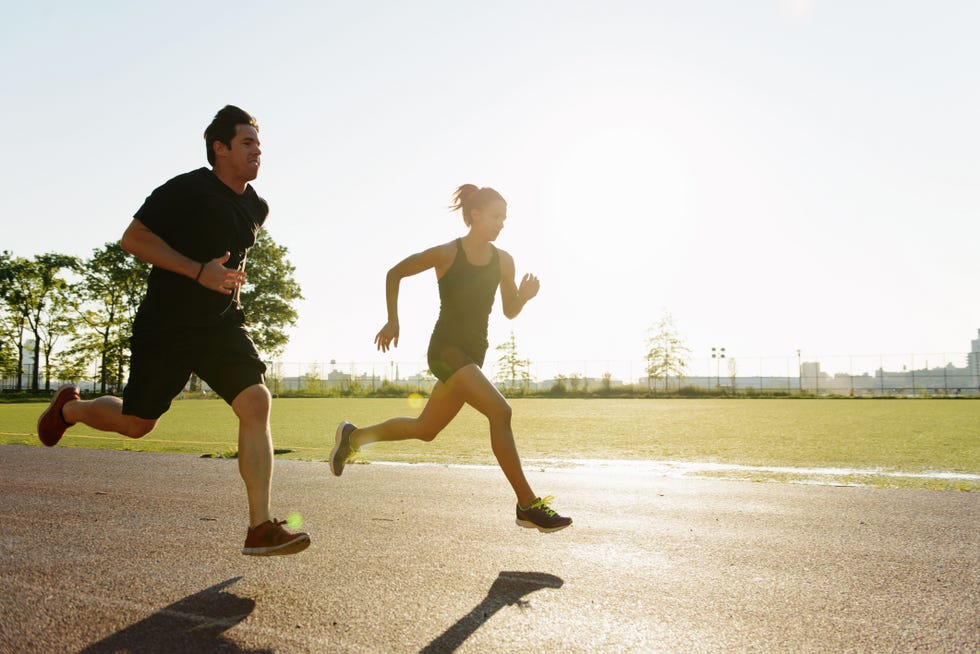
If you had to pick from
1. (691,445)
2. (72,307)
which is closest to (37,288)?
(72,307)

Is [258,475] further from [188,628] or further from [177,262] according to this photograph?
[177,262]

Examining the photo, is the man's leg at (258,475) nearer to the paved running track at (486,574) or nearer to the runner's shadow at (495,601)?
the paved running track at (486,574)

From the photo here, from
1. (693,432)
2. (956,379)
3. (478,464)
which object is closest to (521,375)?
(956,379)

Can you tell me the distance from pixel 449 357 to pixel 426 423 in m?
0.62

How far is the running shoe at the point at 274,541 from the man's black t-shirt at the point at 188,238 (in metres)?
1.10

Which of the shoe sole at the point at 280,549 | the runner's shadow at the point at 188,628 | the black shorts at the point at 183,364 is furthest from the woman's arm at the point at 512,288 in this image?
the runner's shadow at the point at 188,628

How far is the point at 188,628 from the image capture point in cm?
271

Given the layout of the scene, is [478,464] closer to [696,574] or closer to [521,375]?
[696,574]

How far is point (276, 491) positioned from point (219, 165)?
337 cm

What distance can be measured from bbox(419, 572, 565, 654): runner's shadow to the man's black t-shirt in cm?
194

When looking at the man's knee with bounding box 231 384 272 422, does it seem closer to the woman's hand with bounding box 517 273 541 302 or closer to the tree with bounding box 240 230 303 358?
the woman's hand with bounding box 517 273 541 302

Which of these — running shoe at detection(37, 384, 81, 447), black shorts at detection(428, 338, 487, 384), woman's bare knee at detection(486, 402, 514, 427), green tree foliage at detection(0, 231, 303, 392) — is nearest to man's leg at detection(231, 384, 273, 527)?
black shorts at detection(428, 338, 487, 384)

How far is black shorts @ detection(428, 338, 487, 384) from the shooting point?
4555mm

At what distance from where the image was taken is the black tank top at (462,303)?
15.2 ft
